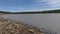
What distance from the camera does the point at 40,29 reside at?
10.4 meters

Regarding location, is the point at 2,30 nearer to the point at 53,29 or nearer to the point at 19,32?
the point at 19,32

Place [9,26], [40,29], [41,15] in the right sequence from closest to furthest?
[9,26]
[40,29]
[41,15]

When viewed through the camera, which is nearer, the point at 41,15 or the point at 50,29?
the point at 50,29

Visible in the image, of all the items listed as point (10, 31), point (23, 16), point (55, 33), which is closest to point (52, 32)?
point (55, 33)

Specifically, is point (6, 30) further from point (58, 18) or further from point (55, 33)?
point (58, 18)

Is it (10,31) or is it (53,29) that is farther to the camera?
(53,29)

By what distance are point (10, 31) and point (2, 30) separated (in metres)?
0.38

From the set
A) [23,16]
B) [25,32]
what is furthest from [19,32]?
[23,16]

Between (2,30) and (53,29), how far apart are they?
137 inches

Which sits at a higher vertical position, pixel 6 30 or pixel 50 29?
pixel 6 30

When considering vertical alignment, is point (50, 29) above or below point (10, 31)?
below

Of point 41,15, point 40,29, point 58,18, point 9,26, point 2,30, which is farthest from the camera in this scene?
point 41,15

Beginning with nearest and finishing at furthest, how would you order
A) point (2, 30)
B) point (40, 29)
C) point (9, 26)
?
point (2, 30) → point (9, 26) → point (40, 29)

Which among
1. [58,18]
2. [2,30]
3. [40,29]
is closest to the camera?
[2,30]
